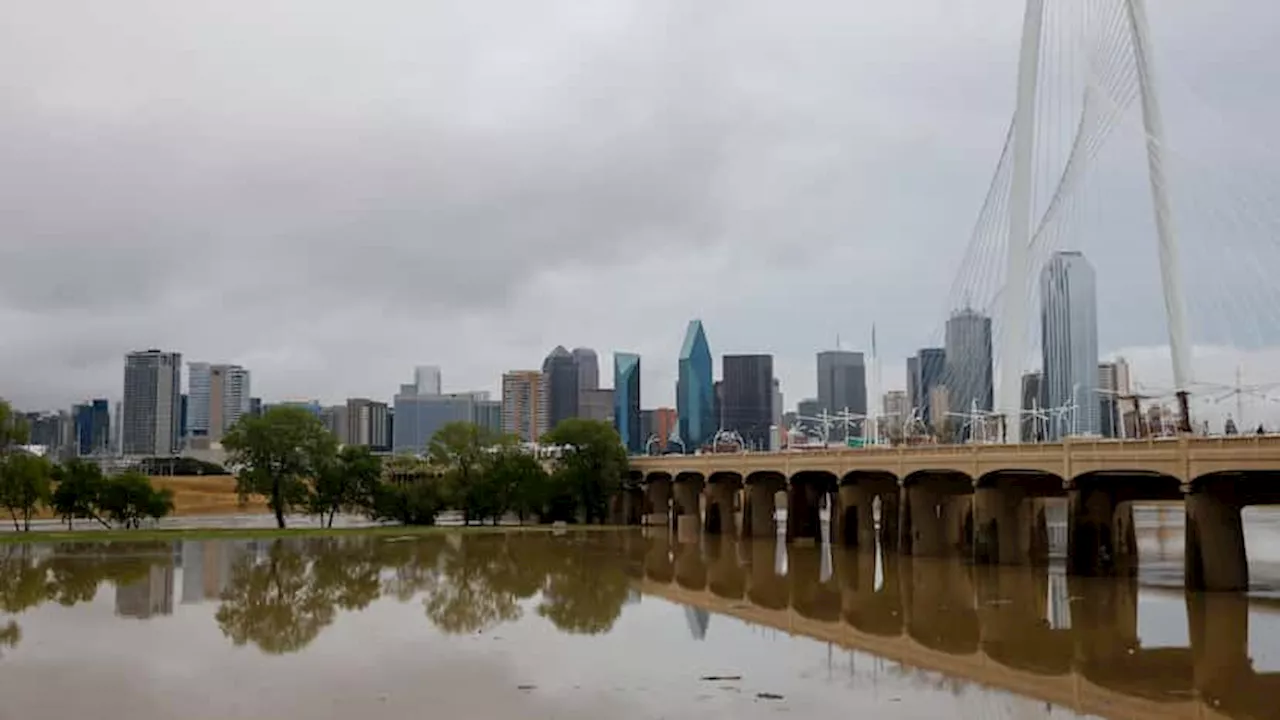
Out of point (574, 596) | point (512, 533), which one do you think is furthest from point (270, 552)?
point (574, 596)

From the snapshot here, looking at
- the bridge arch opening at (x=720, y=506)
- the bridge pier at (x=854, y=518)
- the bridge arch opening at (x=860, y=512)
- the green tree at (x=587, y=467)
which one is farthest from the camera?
the green tree at (x=587, y=467)

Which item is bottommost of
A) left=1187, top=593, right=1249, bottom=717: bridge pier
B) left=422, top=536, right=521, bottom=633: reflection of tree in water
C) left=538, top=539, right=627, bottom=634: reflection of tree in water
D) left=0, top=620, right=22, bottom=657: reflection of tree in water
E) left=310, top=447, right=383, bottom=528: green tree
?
left=538, top=539, right=627, bottom=634: reflection of tree in water

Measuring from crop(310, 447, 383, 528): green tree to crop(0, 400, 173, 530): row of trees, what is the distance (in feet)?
34.2

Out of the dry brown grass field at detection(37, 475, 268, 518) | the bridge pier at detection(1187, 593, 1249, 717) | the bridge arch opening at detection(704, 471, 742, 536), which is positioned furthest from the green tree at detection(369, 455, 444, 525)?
the bridge pier at detection(1187, 593, 1249, 717)

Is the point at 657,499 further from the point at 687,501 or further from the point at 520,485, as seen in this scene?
the point at 520,485

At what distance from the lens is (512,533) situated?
253 ft

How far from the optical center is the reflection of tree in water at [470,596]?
33.2 m

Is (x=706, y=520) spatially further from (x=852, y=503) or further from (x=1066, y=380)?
(x=1066, y=380)

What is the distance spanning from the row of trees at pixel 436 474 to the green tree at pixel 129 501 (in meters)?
5.59

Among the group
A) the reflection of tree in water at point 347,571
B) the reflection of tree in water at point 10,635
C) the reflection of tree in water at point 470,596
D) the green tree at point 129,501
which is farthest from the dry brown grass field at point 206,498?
the reflection of tree in water at point 10,635

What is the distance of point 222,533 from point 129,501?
983cm

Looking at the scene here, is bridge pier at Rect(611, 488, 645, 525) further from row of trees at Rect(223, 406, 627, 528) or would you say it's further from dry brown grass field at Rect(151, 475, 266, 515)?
dry brown grass field at Rect(151, 475, 266, 515)

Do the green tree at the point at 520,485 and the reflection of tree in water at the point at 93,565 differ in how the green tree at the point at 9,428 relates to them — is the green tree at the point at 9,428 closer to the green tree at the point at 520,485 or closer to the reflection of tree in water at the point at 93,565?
the reflection of tree in water at the point at 93,565

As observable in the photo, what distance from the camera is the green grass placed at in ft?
223
